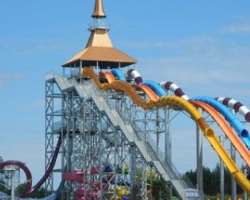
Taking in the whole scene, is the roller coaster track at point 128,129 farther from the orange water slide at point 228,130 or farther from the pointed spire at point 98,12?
the pointed spire at point 98,12

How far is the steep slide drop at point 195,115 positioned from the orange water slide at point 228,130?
50cm

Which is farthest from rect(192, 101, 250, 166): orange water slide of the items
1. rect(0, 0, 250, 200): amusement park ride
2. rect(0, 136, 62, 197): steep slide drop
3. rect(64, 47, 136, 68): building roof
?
rect(0, 136, 62, 197): steep slide drop

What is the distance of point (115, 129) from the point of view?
5309cm

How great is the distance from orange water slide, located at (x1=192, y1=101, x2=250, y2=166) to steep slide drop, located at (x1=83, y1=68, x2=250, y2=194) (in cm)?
50

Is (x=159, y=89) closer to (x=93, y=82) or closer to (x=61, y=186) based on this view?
(x=93, y=82)

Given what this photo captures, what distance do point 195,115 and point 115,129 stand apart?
39.1ft

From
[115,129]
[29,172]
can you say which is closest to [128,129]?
[115,129]

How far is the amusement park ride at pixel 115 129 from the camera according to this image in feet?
140

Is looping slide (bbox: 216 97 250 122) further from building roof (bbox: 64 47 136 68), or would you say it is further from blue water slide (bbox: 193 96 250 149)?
building roof (bbox: 64 47 136 68)

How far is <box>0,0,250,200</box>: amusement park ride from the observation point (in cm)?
4253

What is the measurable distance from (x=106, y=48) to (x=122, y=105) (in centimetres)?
734

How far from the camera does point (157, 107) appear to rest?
47719 millimetres

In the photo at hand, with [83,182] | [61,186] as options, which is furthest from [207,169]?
[83,182]

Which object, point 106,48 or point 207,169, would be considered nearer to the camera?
point 106,48
